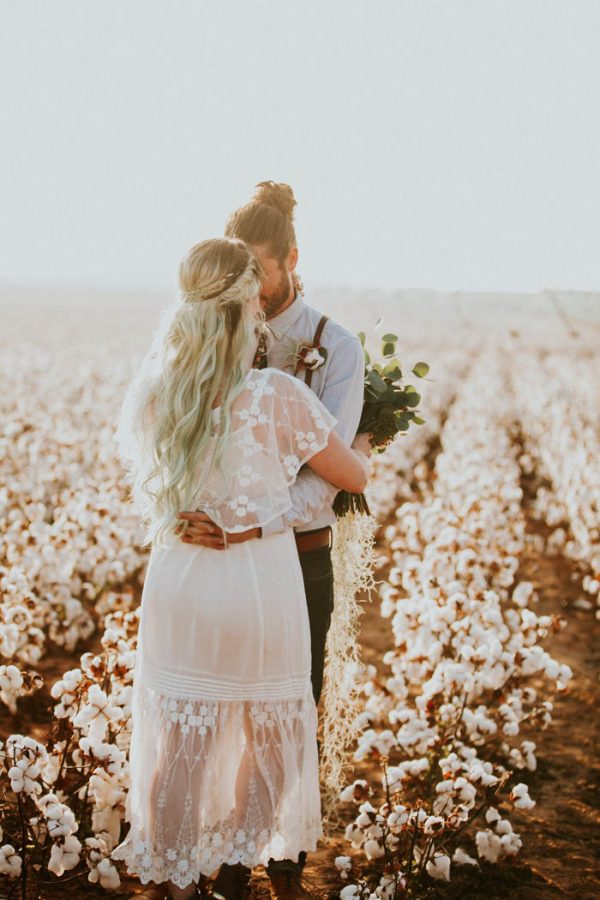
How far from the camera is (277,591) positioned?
2594mm

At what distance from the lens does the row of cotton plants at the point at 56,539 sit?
444cm

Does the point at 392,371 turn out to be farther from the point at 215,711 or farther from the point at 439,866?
the point at 439,866

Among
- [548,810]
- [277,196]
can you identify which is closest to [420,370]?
[277,196]

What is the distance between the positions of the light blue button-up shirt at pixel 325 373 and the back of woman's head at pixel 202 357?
14.9 inches

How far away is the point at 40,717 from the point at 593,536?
4.28 metres

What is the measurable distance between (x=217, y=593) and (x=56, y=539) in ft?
10.0

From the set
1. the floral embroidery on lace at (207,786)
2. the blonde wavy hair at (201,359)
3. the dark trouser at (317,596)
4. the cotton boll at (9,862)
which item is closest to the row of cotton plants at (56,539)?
the cotton boll at (9,862)

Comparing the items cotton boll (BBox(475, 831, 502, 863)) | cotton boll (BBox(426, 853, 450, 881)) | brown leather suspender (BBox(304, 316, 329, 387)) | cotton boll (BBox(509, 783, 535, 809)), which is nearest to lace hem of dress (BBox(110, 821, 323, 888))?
cotton boll (BBox(426, 853, 450, 881))

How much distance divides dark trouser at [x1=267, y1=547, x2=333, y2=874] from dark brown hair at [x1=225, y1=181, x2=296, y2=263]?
2.90ft

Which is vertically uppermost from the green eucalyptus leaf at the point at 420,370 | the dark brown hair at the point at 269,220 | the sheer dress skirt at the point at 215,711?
the dark brown hair at the point at 269,220

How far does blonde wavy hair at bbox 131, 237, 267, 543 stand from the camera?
97.0 inches

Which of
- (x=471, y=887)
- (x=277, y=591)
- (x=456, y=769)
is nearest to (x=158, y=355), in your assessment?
(x=277, y=591)

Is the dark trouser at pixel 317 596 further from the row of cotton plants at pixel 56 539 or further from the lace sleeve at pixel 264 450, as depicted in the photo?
the row of cotton plants at pixel 56 539

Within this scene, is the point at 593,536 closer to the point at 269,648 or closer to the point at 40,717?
the point at 40,717
